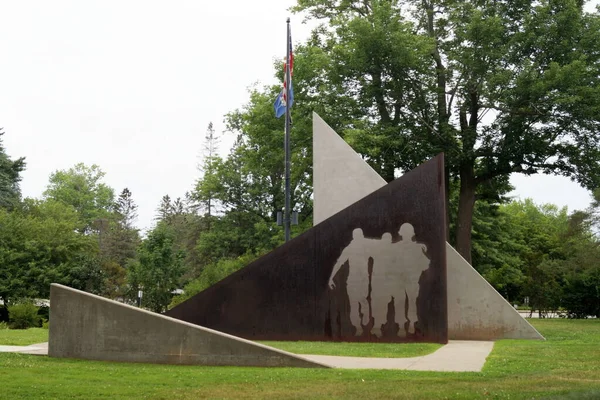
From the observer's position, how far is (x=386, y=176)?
29000 mm

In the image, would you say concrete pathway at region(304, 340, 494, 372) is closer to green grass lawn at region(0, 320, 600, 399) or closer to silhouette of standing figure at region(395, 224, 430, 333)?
green grass lawn at region(0, 320, 600, 399)

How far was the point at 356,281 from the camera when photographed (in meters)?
15.9

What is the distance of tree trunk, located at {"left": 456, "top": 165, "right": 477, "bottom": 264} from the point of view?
91.9ft

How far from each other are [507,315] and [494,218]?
18.2 m

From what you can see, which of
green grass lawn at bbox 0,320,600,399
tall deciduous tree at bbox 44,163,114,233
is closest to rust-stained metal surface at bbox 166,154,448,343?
green grass lawn at bbox 0,320,600,399

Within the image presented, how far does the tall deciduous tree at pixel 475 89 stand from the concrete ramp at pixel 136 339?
16934 millimetres

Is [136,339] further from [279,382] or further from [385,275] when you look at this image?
[385,275]

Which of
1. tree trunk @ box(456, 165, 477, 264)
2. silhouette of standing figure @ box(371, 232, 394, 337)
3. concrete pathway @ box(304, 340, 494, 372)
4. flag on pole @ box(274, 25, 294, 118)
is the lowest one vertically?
concrete pathway @ box(304, 340, 494, 372)

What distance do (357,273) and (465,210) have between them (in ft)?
45.4

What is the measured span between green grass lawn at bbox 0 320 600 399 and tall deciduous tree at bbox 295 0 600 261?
1655 centimetres

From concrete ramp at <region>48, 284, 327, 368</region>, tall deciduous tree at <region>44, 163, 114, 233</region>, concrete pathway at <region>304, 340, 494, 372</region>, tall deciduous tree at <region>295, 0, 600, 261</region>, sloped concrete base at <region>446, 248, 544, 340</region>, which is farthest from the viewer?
tall deciduous tree at <region>44, 163, 114, 233</region>

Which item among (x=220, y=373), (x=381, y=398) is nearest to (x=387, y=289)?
(x=220, y=373)

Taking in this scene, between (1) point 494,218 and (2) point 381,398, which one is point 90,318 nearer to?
(2) point 381,398

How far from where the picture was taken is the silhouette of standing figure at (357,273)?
15766mm
